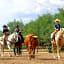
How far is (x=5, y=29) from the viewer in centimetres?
2125

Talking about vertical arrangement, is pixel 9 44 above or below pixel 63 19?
below

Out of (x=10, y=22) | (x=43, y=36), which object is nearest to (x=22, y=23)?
(x=10, y=22)

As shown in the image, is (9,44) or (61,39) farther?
(9,44)

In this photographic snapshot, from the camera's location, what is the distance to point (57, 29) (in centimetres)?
1783

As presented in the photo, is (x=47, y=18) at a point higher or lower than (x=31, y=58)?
higher

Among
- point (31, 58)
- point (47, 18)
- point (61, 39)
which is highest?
point (47, 18)

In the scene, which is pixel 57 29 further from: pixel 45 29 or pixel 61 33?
pixel 45 29

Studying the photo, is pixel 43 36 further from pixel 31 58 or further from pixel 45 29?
pixel 31 58

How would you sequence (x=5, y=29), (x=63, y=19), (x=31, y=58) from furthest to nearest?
(x=63, y=19)
(x=5, y=29)
(x=31, y=58)

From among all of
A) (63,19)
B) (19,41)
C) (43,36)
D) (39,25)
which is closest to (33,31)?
(39,25)

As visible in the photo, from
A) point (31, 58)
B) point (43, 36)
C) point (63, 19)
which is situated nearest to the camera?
point (31, 58)

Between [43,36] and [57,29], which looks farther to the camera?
[43,36]

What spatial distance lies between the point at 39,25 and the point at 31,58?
148 feet

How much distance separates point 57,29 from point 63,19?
29.5m
